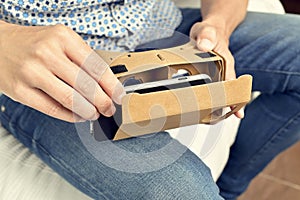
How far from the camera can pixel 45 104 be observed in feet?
2.14

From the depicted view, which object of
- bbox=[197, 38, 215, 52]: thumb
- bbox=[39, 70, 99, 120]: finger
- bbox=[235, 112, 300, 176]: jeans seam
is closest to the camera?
bbox=[39, 70, 99, 120]: finger

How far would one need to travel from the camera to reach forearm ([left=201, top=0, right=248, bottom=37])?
0.90 m

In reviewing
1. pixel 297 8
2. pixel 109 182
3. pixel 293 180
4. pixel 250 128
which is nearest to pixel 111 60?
pixel 109 182

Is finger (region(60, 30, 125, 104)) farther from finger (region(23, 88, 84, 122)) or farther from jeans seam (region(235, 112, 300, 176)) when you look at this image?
jeans seam (region(235, 112, 300, 176))

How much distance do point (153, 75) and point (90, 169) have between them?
0.50 ft

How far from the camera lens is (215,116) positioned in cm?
74

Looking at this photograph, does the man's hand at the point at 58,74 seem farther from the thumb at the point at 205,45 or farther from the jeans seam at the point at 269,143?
the jeans seam at the point at 269,143

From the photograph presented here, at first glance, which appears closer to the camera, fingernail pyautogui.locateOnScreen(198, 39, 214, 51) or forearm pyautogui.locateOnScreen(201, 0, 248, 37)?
fingernail pyautogui.locateOnScreen(198, 39, 214, 51)

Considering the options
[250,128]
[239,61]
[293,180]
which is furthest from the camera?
[293,180]

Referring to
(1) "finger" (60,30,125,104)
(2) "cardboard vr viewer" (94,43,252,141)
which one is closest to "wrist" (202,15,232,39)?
(2) "cardboard vr viewer" (94,43,252,141)

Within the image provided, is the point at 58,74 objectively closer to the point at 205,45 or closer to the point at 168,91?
the point at 168,91

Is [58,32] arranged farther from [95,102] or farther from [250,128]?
[250,128]

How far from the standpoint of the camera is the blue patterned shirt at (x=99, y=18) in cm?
76

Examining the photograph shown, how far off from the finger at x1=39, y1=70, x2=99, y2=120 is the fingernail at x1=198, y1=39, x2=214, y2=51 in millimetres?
206
